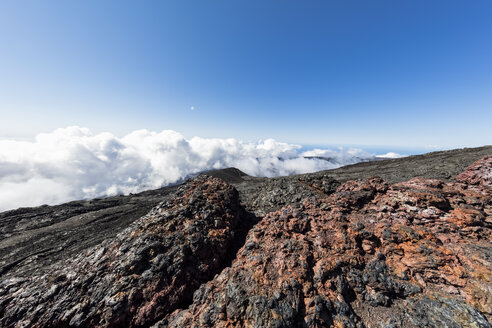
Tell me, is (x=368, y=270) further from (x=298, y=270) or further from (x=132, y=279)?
(x=132, y=279)

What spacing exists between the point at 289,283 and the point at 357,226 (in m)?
5.08

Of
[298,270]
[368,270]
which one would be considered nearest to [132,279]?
[298,270]

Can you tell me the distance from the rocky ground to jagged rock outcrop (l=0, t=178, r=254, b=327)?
52 millimetres

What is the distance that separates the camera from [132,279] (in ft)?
27.3

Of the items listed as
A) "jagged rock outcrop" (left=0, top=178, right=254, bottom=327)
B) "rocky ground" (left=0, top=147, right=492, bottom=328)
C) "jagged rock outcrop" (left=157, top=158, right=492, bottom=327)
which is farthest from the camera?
"jagged rock outcrop" (left=0, top=178, right=254, bottom=327)

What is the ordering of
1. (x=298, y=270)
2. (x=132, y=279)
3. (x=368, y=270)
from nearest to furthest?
(x=368, y=270) < (x=298, y=270) < (x=132, y=279)

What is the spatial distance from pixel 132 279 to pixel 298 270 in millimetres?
8260

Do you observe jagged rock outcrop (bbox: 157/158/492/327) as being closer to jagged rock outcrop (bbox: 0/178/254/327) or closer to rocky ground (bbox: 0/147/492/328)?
rocky ground (bbox: 0/147/492/328)

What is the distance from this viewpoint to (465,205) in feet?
30.6

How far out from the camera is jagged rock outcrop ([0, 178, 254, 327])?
7.63m

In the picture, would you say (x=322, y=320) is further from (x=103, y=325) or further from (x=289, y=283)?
(x=103, y=325)

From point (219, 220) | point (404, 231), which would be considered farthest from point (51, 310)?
point (404, 231)

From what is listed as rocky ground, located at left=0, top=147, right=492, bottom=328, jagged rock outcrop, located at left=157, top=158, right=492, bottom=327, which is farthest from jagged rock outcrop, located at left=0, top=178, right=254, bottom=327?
jagged rock outcrop, located at left=157, top=158, right=492, bottom=327

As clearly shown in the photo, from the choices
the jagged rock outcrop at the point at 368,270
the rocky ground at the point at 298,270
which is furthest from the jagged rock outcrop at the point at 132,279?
the jagged rock outcrop at the point at 368,270
